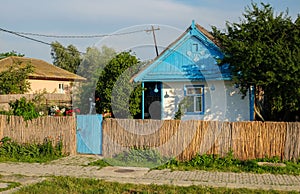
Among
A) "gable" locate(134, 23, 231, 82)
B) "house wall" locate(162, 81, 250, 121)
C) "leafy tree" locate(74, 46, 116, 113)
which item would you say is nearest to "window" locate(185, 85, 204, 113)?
"house wall" locate(162, 81, 250, 121)

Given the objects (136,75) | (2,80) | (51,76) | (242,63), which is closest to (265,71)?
(242,63)

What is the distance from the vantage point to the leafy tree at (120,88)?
16.2 m

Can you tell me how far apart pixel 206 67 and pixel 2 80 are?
1487 centimetres

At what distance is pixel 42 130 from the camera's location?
1203 centimetres

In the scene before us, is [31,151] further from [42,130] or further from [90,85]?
[90,85]

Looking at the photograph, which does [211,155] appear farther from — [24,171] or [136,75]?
[136,75]

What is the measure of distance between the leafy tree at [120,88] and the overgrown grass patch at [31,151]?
473cm

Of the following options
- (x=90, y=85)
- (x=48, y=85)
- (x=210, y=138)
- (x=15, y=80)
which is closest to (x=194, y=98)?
(x=210, y=138)

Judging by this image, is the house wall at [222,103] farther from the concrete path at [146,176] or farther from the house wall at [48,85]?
the house wall at [48,85]

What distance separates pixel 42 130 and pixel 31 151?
2.40 ft

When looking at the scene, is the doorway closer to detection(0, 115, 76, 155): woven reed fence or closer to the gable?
the gable

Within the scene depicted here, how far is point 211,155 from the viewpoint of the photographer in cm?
1056

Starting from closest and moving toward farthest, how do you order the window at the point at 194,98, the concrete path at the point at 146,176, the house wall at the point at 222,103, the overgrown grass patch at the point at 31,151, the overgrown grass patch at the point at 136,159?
1. the concrete path at the point at 146,176
2. the overgrown grass patch at the point at 136,159
3. the overgrown grass patch at the point at 31,151
4. the house wall at the point at 222,103
5. the window at the point at 194,98

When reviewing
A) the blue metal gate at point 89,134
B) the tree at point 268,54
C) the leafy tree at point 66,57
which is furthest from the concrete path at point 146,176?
the leafy tree at point 66,57
